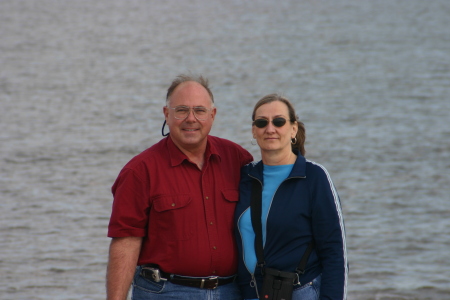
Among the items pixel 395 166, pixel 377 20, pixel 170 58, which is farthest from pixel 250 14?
pixel 395 166

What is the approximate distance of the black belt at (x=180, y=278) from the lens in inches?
167

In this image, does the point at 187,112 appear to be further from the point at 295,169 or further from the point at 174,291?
the point at 174,291

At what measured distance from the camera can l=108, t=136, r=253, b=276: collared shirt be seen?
4.19 m

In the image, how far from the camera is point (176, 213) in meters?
4.21

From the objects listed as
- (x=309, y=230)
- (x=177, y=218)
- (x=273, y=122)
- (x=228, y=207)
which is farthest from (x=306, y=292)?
(x=273, y=122)

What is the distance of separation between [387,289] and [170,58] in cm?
2103

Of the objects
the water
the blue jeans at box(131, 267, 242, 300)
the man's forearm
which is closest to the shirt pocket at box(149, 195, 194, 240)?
the man's forearm

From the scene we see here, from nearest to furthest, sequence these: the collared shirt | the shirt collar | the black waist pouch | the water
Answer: the black waist pouch < the collared shirt < the shirt collar < the water

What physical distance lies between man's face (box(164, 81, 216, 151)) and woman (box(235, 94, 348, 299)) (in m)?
0.31

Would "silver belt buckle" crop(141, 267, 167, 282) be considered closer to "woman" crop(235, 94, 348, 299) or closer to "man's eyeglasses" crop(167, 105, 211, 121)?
"woman" crop(235, 94, 348, 299)

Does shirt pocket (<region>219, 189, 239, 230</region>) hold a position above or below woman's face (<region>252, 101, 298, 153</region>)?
below

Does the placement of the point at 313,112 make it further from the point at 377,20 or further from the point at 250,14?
the point at 250,14

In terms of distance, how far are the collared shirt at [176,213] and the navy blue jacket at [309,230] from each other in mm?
269

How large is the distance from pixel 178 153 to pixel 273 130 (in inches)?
22.6
